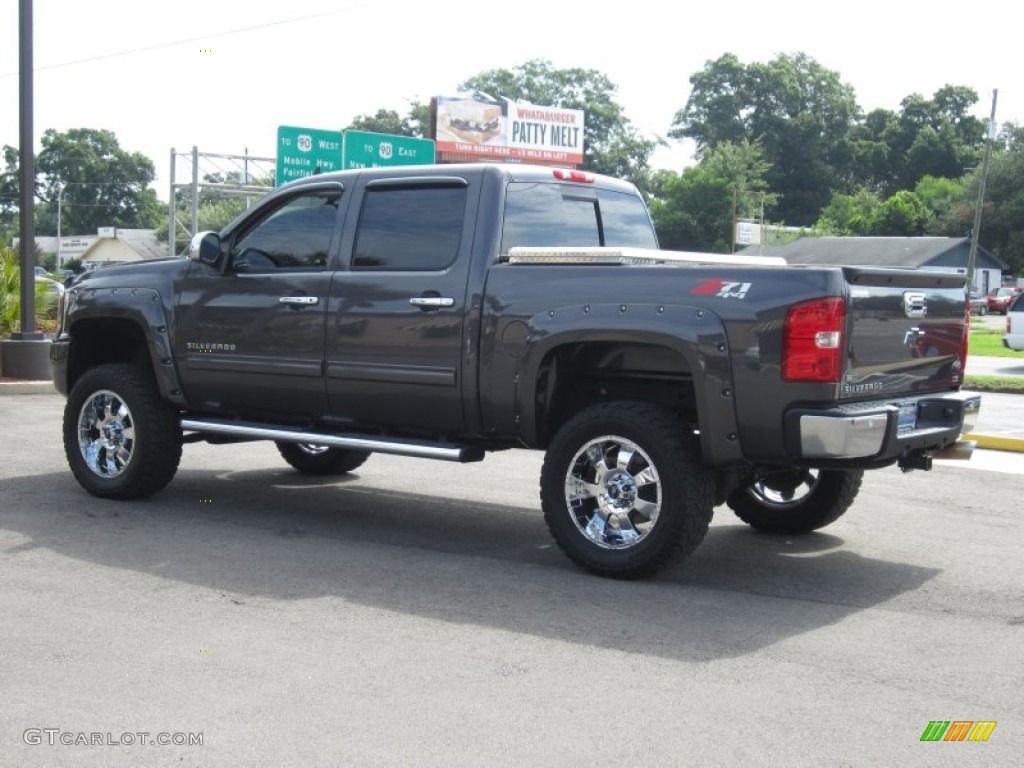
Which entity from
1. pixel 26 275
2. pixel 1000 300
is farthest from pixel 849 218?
pixel 26 275

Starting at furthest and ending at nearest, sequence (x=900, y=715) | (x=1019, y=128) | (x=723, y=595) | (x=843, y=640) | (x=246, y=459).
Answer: (x=1019, y=128), (x=246, y=459), (x=723, y=595), (x=843, y=640), (x=900, y=715)

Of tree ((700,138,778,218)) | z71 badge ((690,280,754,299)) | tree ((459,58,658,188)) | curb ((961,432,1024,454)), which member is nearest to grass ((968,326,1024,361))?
curb ((961,432,1024,454))

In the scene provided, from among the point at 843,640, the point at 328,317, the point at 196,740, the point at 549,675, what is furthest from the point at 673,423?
the point at 196,740

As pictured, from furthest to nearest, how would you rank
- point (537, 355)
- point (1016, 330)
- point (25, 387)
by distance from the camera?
point (1016, 330) → point (25, 387) → point (537, 355)

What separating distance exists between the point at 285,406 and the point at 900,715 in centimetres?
438

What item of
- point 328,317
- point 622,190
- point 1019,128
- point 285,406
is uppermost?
point 1019,128

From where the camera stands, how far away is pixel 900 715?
4.56 m

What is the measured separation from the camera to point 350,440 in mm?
7438

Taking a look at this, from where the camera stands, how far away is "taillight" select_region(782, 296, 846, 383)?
5840mm

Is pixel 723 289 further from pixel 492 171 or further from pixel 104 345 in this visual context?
pixel 104 345

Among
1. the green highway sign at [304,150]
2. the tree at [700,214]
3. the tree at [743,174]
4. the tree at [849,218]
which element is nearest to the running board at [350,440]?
the green highway sign at [304,150]

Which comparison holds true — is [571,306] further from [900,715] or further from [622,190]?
[900,715]

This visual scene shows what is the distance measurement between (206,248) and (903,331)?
4.10 meters

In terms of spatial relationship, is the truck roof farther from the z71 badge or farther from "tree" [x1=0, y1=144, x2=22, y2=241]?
"tree" [x1=0, y1=144, x2=22, y2=241]
